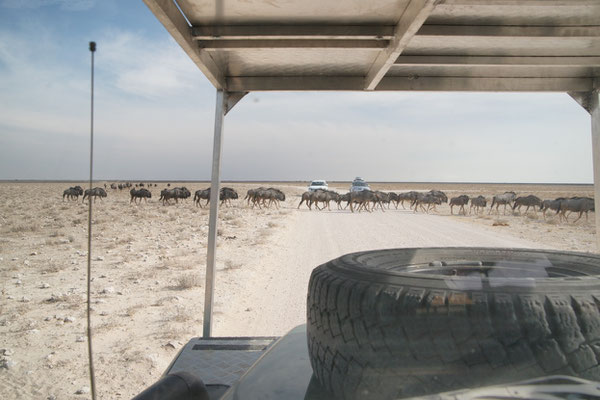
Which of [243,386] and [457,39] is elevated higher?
[457,39]

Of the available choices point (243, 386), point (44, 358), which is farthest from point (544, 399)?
point (44, 358)

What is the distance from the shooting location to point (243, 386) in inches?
69.1

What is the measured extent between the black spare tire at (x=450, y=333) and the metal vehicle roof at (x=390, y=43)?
A: 1.93 meters

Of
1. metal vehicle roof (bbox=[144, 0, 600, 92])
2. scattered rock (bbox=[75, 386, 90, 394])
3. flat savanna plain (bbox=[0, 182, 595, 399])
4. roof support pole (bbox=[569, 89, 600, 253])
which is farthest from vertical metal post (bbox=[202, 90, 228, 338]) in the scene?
roof support pole (bbox=[569, 89, 600, 253])

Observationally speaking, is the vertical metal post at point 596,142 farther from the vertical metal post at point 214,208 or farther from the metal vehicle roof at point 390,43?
the vertical metal post at point 214,208

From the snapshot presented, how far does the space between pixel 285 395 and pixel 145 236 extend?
1684 cm

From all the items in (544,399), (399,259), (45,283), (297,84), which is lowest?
(45,283)

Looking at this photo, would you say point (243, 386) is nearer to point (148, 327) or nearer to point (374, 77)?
point (374, 77)

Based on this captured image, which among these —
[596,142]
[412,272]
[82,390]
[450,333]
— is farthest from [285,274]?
[450,333]

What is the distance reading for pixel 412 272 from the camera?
7.56ft

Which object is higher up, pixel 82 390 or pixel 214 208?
pixel 214 208

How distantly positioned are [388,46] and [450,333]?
2825 millimetres

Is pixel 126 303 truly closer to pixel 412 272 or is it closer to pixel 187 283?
pixel 187 283

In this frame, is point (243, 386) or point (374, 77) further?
point (374, 77)
